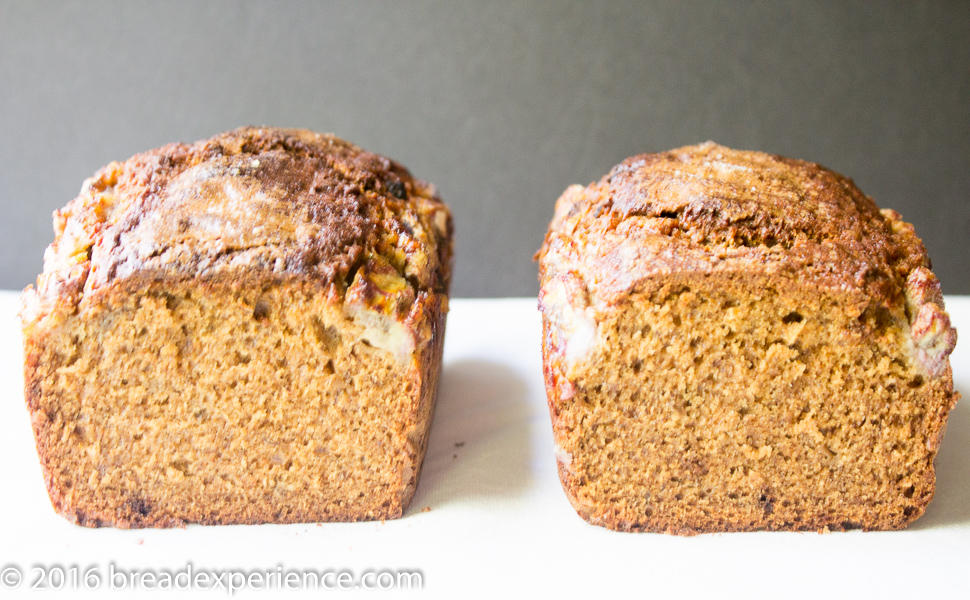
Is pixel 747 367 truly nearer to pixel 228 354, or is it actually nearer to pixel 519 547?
pixel 519 547

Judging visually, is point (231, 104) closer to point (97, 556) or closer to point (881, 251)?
point (97, 556)

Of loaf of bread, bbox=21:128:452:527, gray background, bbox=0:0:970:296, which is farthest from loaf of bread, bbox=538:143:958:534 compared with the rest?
gray background, bbox=0:0:970:296

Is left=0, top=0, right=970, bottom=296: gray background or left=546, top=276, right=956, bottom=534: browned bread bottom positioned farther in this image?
left=0, top=0, right=970, bottom=296: gray background

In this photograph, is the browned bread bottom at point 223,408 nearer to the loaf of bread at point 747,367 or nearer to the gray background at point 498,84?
the loaf of bread at point 747,367

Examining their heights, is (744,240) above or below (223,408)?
above

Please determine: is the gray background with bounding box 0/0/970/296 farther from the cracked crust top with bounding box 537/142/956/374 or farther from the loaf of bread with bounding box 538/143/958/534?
the loaf of bread with bounding box 538/143/958/534

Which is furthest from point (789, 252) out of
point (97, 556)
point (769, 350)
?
point (97, 556)

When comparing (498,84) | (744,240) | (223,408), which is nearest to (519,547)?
(223,408)
